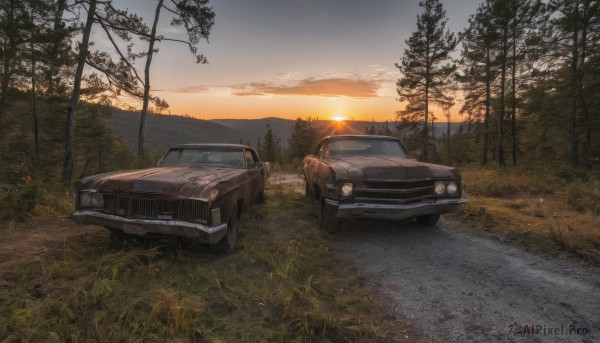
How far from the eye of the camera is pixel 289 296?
3016 millimetres

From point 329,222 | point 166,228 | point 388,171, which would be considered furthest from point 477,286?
point 166,228

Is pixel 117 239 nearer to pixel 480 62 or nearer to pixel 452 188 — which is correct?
pixel 452 188

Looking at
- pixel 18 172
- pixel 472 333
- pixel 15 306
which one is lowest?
pixel 472 333

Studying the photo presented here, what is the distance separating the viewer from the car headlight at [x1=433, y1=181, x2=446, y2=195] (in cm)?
536

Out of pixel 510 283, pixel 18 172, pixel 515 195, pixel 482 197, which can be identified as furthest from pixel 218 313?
pixel 515 195

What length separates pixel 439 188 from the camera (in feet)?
17.6

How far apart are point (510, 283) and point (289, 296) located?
2.59 meters

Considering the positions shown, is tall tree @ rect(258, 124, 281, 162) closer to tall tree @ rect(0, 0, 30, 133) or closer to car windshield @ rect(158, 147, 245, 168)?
tall tree @ rect(0, 0, 30, 133)

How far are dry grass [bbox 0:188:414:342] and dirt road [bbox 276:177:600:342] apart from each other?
0.39 metres

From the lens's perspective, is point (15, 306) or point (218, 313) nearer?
point (15, 306)

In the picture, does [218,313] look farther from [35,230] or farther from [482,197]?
[482,197]

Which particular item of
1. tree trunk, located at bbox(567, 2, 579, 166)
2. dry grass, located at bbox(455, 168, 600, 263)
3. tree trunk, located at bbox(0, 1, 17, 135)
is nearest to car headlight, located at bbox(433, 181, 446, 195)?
dry grass, located at bbox(455, 168, 600, 263)

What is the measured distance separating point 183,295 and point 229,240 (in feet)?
4.70

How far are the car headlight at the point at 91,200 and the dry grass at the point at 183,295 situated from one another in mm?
621
